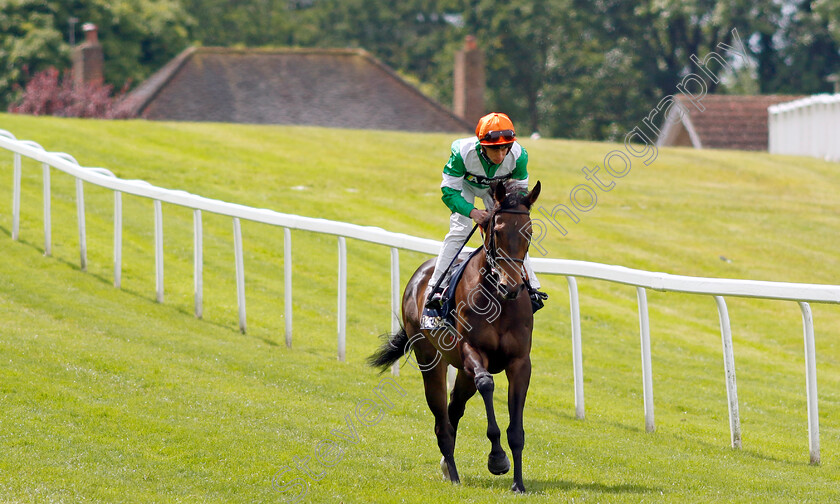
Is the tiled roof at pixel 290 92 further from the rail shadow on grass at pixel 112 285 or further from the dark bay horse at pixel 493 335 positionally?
the dark bay horse at pixel 493 335

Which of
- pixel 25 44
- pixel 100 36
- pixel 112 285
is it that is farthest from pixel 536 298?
pixel 100 36

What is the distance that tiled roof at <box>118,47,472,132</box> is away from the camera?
44406mm

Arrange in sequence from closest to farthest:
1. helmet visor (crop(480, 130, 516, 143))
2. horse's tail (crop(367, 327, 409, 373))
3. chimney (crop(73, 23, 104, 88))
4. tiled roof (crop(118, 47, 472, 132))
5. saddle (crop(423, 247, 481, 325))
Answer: helmet visor (crop(480, 130, 516, 143)) < saddle (crop(423, 247, 481, 325)) < horse's tail (crop(367, 327, 409, 373)) < chimney (crop(73, 23, 104, 88)) < tiled roof (crop(118, 47, 472, 132))

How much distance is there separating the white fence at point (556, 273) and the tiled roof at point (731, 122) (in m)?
34.0

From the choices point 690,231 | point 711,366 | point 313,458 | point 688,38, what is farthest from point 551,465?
point 688,38

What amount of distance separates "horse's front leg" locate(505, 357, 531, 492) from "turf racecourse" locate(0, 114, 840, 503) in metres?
0.15

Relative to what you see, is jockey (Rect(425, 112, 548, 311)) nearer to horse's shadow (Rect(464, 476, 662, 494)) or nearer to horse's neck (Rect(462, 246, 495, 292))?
horse's neck (Rect(462, 246, 495, 292))

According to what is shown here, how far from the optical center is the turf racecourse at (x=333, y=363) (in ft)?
19.8

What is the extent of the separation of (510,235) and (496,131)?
696 mm

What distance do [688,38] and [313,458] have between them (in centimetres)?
5300

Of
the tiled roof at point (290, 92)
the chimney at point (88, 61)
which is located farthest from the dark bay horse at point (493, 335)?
the tiled roof at point (290, 92)

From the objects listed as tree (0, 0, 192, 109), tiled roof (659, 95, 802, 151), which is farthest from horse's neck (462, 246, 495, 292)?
tiled roof (659, 95, 802, 151)

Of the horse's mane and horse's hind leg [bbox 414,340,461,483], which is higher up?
the horse's mane

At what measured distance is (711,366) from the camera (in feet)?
36.8
